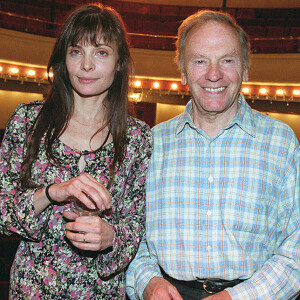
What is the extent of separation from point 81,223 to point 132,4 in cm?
1020

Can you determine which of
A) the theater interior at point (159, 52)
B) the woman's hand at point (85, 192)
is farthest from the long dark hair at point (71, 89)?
the theater interior at point (159, 52)

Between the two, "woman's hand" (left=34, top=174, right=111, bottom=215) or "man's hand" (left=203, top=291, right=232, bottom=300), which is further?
"man's hand" (left=203, top=291, right=232, bottom=300)

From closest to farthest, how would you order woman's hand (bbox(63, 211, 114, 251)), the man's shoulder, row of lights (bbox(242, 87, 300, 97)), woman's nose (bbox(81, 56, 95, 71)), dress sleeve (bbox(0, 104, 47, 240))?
1. woman's hand (bbox(63, 211, 114, 251))
2. dress sleeve (bbox(0, 104, 47, 240))
3. woman's nose (bbox(81, 56, 95, 71))
4. the man's shoulder
5. row of lights (bbox(242, 87, 300, 97))

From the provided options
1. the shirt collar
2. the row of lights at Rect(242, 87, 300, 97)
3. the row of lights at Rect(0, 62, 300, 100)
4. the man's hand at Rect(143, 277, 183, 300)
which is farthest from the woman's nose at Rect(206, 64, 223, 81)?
the row of lights at Rect(242, 87, 300, 97)

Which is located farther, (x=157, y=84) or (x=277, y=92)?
(x=157, y=84)

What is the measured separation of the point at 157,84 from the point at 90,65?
7696 millimetres

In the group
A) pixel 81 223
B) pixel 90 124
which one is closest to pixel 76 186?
pixel 81 223

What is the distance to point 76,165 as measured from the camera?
145 cm

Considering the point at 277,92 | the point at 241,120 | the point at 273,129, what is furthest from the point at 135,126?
the point at 277,92

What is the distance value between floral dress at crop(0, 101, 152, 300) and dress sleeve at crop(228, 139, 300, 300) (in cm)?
43

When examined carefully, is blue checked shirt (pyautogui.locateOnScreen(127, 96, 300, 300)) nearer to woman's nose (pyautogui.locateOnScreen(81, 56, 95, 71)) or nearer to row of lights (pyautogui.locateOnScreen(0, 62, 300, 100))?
woman's nose (pyautogui.locateOnScreen(81, 56, 95, 71))

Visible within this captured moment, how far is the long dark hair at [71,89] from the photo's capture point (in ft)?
4.75

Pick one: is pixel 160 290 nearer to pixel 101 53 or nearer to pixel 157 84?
pixel 101 53

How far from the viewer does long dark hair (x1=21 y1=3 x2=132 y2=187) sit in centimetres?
145
